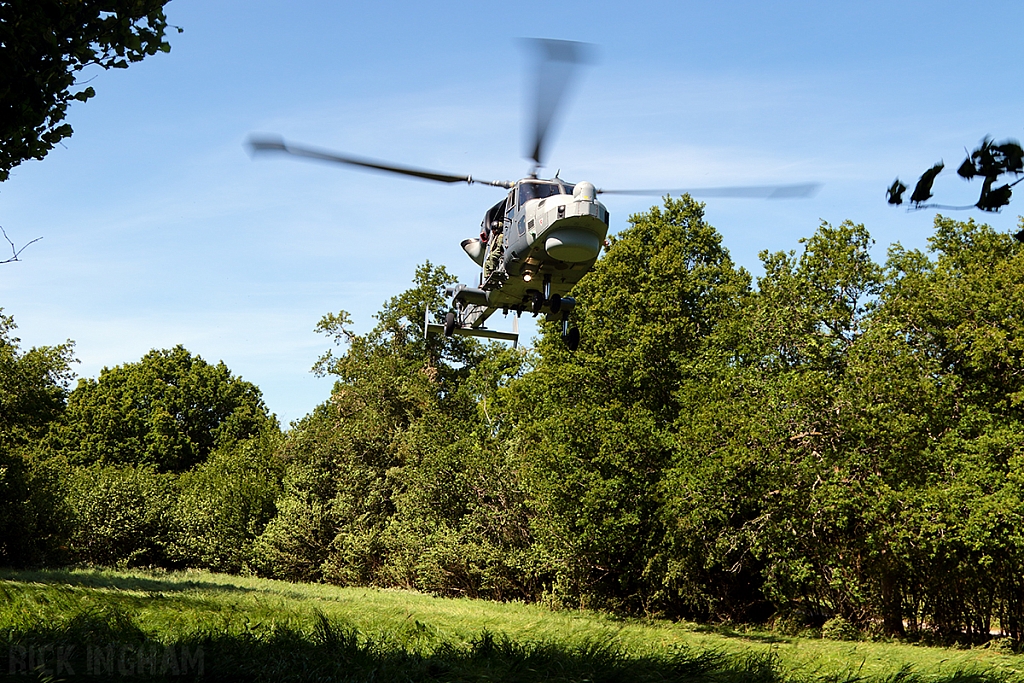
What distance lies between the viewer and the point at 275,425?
54656 mm

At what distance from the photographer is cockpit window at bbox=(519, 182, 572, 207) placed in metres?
14.5

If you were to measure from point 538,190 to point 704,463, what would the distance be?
11461 mm

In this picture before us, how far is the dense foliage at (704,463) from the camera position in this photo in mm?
21109

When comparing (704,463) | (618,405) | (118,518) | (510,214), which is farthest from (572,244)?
(118,518)

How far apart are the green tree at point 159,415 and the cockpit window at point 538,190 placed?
3934 centimetres

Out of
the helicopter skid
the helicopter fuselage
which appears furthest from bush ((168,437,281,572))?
the helicopter fuselage

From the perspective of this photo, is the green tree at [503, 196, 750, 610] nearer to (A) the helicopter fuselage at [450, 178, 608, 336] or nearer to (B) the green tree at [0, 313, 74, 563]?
(A) the helicopter fuselage at [450, 178, 608, 336]

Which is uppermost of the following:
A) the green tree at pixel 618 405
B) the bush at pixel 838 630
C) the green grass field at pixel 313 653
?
the green tree at pixel 618 405

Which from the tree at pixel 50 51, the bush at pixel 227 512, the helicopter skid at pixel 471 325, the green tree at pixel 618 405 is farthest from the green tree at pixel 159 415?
the tree at pixel 50 51

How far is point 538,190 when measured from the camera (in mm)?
14609

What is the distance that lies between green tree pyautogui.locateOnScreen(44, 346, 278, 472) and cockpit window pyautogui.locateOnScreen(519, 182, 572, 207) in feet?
129

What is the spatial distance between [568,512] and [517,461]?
402cm

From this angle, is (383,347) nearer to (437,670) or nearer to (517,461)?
(517,461)

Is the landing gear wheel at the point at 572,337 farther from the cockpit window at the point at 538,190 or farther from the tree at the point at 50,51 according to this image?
the tree at the point at 50,51
